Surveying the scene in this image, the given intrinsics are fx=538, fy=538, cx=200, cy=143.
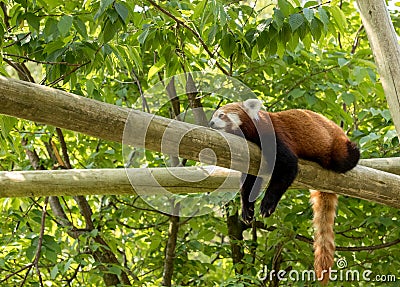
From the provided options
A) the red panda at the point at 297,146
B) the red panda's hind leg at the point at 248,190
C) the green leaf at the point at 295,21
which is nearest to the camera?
the green leaf at the point at 295,21

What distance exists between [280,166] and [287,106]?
1753 millimetres

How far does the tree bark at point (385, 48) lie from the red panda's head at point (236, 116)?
0.70 metres

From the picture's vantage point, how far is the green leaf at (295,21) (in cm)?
249

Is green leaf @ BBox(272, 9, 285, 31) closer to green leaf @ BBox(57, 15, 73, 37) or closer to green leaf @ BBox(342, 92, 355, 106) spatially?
green leaf @ BBox(57, 15, 73, 37)

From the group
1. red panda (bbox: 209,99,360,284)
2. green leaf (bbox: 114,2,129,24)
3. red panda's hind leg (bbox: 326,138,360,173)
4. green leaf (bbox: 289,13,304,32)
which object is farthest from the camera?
red panda (bbox: 209,99,360,284)

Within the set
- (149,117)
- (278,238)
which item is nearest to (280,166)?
(149,117)

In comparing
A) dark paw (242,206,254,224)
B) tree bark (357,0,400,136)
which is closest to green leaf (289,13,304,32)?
tree bark (357,0,400,136)

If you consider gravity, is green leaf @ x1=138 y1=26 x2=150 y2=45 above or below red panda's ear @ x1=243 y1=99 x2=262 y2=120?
above

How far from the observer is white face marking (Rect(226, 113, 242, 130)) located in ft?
9.99

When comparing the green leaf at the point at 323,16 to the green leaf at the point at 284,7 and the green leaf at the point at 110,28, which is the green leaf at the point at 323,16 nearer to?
the green leaf at the point at 284,7

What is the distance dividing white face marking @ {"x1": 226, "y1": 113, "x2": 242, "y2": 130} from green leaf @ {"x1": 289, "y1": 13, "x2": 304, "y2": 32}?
72 centimetres

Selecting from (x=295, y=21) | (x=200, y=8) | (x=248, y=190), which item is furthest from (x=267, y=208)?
(x=200, y=8)

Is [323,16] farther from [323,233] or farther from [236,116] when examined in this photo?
[323,233]

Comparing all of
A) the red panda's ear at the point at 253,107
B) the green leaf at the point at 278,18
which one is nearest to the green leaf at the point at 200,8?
the green leaf at the point at 278,18
